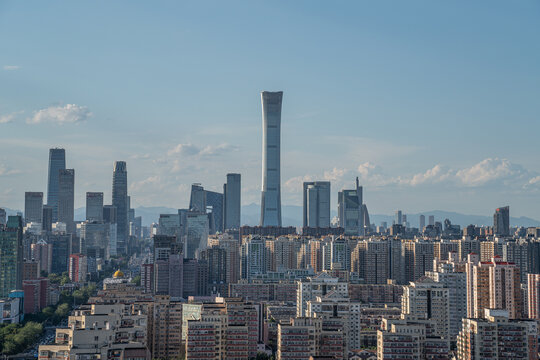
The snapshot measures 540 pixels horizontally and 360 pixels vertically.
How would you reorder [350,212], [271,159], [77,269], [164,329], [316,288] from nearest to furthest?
[164,329] < [316,288] < [77,269] < [271,159] < [350,212]

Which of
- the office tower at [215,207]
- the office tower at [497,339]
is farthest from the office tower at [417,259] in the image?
the office tower at [215,207]

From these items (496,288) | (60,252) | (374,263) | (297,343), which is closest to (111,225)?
(60,252)

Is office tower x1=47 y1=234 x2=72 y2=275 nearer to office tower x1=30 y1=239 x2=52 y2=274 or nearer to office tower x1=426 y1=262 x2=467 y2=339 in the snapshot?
office tower x1=30 y1=239 x2=52 y2=274

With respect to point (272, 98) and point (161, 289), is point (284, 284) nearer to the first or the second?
point (161, 289)

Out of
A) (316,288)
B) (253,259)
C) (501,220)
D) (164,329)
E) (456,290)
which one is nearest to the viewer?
(164,329)

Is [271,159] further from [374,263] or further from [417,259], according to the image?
[417,259]

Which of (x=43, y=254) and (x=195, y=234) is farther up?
(x=195, y=234)

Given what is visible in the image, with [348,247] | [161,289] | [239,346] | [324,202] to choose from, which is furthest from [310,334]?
[324,202]
